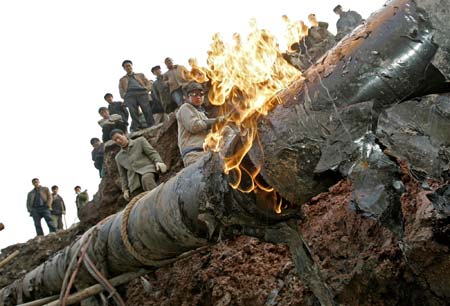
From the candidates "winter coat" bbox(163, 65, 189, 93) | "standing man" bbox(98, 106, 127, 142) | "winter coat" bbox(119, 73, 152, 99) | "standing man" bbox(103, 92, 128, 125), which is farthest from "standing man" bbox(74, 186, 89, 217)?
"winter coat" bbox(163, 65, 189, 93)

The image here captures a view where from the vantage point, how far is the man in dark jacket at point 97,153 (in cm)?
967

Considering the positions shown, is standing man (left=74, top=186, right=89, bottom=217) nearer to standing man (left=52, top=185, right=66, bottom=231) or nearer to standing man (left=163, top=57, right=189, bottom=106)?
standing man (left=52, top=185, right=66, bottom=231)

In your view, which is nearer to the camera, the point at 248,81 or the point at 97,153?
the point at 248,81

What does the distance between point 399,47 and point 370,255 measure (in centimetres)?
173

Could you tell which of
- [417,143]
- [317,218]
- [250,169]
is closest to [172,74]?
[317,218]

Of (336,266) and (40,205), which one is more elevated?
(40,205)

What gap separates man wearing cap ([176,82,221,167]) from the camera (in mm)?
4461

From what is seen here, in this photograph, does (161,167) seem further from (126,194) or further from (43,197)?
(43,197)

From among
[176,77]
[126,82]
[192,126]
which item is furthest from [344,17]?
[192,126]

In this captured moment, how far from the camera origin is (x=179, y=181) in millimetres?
2688

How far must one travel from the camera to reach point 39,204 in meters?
10.9

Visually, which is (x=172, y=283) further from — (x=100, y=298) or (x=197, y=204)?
(x=197, y=204)

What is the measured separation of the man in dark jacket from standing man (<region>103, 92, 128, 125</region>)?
751mm

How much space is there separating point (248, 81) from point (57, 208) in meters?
10.5
